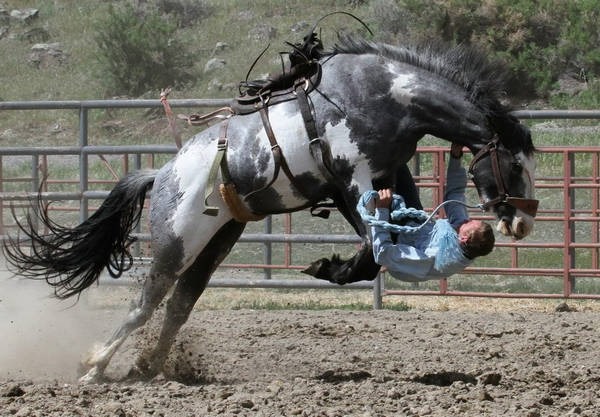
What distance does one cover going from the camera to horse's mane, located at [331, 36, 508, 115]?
18.8 feet

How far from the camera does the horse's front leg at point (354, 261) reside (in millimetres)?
5758

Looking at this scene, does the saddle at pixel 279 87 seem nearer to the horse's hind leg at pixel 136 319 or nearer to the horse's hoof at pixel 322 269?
the horse's hoof at pixel 322 269

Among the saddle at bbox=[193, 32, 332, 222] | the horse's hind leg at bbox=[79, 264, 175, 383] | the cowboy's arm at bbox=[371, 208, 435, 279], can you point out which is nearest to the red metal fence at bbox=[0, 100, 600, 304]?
the horse's hind leg at bbox=[79, 264, 175, 383]

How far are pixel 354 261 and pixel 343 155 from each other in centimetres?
55

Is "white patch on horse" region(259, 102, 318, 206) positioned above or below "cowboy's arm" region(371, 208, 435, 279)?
above

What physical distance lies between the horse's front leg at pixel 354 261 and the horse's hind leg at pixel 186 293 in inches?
23.7

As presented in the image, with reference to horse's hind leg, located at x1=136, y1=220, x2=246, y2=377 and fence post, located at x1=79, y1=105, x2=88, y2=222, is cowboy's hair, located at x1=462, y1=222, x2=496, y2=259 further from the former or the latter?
fence post, located at x1=79, y1=105, x2=88, y2=222

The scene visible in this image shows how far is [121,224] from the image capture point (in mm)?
6480

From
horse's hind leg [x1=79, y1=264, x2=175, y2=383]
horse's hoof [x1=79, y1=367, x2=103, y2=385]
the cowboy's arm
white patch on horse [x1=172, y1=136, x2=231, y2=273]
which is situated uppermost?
white patch on horse [x1=172, y1=136, x2=231, y2=273]

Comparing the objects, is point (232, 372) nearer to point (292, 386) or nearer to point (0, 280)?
point (292, 386)

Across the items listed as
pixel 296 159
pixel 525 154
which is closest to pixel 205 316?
pixel 296 159

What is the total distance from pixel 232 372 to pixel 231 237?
2.52 feet

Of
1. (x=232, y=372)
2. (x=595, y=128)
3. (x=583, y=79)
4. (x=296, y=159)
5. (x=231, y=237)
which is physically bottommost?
(x=232, y=372)

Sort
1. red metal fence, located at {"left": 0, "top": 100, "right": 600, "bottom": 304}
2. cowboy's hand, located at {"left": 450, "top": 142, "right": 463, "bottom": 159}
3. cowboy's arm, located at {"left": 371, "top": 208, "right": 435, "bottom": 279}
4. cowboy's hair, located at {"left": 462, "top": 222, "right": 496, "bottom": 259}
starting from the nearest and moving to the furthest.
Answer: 1. cowboy's hair, located at {"left": 462, "top": 222, "right": 496, "bottom": 259}
2. cowboy's arm, located at {"left": 371, "top": 208, "right": 435, "bottom": 279}
3. cowboy's hand, located at {"left": 450, "top": 142, "right": 463, "bottom": 159}
4. red metal fence, located at {"left": 0, "top": 100, "right": 600, "bottom": 304}
